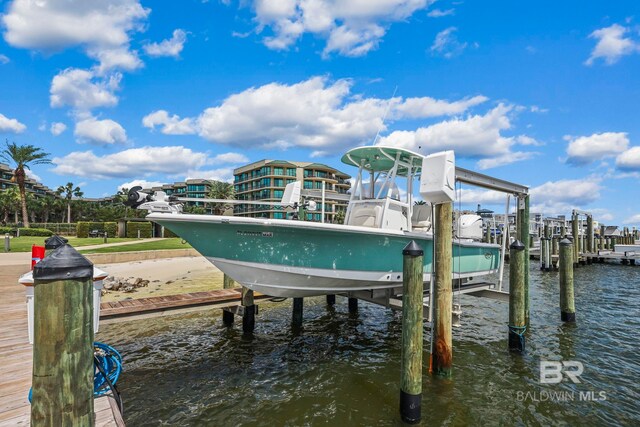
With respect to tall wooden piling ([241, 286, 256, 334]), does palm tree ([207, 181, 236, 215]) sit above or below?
above

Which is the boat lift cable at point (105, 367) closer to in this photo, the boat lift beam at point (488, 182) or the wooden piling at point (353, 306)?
the boat lift beam at point (488, 182)

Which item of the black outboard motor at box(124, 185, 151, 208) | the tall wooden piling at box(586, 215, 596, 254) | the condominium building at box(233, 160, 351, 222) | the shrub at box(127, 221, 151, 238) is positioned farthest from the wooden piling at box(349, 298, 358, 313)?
the condominium building at box(233, 160, 351, 222)

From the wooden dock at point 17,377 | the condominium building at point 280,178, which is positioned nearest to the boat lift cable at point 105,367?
the wooden dock at point 17,377

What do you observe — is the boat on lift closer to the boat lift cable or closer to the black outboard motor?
the black outboard motor

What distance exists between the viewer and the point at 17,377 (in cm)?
433

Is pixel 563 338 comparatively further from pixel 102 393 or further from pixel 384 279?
pixel 102 393

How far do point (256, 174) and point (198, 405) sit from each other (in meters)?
74.1

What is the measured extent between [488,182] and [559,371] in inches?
173

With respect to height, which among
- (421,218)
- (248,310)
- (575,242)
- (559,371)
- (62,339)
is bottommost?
(559,371)

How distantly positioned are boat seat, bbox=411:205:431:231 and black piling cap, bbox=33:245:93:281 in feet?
25.4

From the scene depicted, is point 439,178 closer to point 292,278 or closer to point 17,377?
point 292,278

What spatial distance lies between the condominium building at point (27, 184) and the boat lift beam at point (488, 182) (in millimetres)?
92152

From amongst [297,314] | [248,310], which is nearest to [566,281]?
[297,314]

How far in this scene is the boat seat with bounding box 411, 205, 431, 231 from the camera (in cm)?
896
